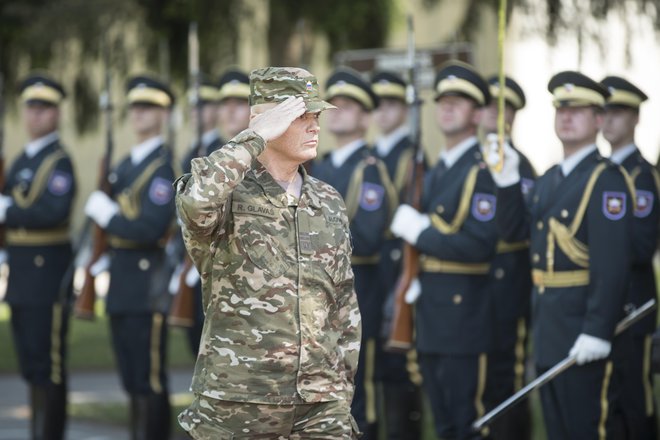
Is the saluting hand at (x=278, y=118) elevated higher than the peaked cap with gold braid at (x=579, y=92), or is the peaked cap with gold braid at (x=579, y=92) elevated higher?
the peaked cap with gold braid at (x=579, y=92)

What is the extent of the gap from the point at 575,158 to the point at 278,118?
2.26 meters

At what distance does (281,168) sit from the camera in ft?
15.3

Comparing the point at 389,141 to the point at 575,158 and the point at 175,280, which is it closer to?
the point at 175,280

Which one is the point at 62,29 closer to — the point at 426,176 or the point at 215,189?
the point at 426,176

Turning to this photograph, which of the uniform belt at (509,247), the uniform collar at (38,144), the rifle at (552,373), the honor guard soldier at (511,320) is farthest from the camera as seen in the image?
the uniform collar at (38,144)

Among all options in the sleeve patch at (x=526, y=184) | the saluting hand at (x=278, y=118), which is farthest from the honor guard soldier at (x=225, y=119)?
the saluting hand at (x=278, y=118)

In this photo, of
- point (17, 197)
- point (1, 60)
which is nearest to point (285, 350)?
point (17, 197)

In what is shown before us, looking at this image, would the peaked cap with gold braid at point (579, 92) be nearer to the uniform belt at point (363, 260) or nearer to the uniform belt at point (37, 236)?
the uniform belt at point (363, 260)

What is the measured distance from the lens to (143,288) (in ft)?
27.6

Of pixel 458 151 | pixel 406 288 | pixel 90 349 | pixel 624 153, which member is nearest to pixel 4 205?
pixel 406 288

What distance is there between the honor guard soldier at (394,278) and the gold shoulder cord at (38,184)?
195 cm

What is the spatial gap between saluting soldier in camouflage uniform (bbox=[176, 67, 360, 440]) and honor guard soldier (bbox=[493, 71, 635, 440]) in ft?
5.84

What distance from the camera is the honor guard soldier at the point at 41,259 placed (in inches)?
342

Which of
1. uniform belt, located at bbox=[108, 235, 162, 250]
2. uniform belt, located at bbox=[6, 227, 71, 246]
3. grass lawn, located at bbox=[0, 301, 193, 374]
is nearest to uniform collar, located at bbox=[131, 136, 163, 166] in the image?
uniform belt, located at bbox=[108, 235, 162, 250]
